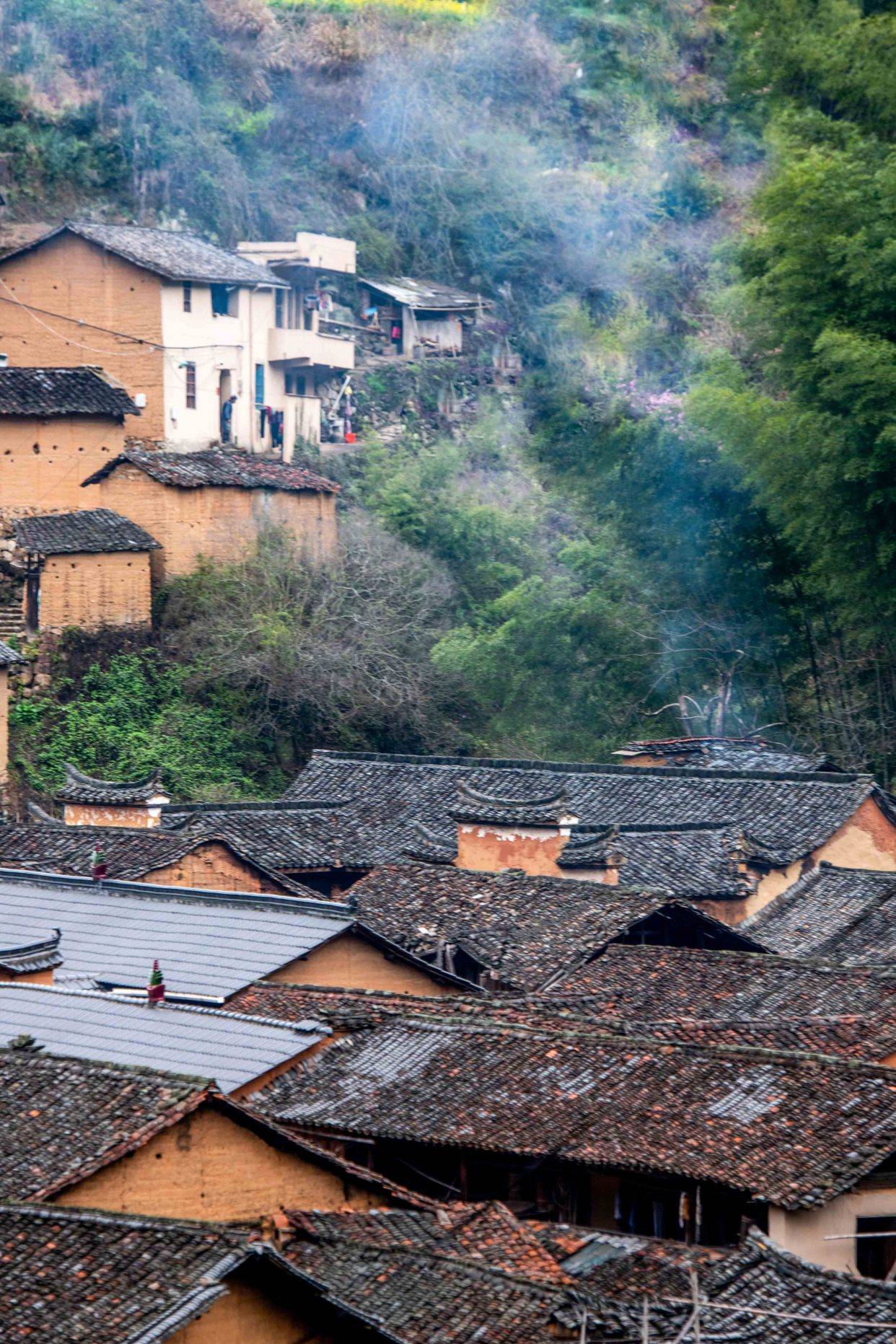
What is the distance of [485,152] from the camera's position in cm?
5266

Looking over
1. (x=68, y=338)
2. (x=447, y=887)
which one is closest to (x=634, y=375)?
(x=68, y=338)

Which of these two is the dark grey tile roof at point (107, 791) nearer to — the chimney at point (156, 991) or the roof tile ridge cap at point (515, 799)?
the roof tile ridge cap at point (515, 799)

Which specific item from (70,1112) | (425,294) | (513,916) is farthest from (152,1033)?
(425,294)

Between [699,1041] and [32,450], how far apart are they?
2135 centimetres

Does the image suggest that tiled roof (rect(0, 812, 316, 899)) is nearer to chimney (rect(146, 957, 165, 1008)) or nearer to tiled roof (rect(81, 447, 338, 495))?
chimney (rect(146, 957, 165, 1008))

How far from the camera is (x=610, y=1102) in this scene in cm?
1550

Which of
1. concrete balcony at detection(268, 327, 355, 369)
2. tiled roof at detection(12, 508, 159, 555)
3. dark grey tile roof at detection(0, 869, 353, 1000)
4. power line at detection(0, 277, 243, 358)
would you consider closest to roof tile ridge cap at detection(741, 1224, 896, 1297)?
dark grey tile roof at detection(0, 869, 353, 1000)

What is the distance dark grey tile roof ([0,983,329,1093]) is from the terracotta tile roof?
6533 mm

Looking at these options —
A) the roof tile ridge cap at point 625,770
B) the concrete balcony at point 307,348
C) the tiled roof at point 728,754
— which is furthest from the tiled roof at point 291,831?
the concrete balcony at point 307,348

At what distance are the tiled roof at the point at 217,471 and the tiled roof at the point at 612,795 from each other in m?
7.56

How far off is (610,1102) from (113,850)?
1023 cm

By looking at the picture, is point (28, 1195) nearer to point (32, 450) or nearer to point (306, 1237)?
point (306, 1237)

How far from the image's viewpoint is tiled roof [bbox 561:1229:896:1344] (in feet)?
40.3

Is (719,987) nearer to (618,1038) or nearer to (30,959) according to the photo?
(618,1038)
